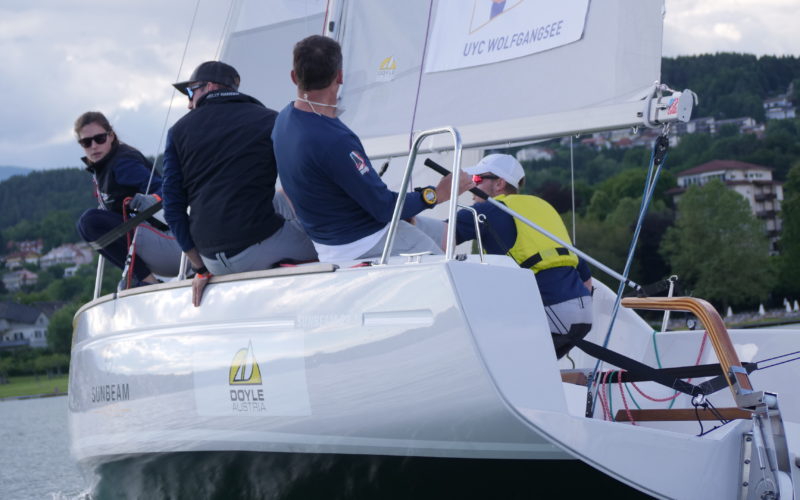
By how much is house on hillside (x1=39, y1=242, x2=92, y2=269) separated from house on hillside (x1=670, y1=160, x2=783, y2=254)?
83.6 m

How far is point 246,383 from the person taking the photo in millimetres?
4285

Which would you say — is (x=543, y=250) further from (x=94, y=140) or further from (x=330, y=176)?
(x=94, y=140)

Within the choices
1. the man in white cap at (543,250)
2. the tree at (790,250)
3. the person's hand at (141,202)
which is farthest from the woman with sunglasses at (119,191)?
the tree at (790,250)

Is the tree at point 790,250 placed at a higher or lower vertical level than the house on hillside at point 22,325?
higher

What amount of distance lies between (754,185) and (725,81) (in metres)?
48.4

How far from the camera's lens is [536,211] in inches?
196

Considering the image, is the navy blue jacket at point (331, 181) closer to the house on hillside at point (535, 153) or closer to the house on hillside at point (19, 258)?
the house on hillside at point (535, 153)

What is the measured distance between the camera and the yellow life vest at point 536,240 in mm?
4934

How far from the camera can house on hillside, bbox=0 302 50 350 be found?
365 feet

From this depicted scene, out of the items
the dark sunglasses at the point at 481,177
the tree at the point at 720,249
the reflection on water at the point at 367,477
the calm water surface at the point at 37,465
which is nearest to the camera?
the reflection on water at the point at 367,477

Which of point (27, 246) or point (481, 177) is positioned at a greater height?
point (27, 246)

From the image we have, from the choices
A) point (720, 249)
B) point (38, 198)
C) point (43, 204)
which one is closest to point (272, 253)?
point (720, 249)

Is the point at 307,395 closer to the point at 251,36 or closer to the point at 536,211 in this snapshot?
the point at 536,211

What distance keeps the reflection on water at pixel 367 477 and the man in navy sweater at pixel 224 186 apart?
0.74 meters
